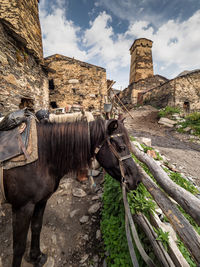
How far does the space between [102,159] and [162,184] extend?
3.39 ft

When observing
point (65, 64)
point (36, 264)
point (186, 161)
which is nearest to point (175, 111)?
point (186, 161)

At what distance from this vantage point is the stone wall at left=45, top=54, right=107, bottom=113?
868 cm

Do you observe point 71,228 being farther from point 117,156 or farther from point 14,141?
point 14,141

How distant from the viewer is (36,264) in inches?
70.3

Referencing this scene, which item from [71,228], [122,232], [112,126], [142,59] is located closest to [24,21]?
[112,126]

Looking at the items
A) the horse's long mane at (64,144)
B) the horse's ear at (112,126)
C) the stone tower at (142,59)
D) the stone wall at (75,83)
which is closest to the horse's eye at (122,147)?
the horse's ear at (112,126)

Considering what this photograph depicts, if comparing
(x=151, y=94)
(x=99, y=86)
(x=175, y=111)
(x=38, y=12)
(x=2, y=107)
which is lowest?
(x=2, y=107)

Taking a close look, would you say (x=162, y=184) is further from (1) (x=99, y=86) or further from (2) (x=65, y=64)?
(2) (x=65, y=64)

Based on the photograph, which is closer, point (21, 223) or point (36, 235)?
point (21, 223)

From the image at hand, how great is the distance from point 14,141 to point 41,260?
211 cm

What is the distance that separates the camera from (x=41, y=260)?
181cm

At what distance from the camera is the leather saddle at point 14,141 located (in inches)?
50.0

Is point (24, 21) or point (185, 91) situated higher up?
point (24, 21)

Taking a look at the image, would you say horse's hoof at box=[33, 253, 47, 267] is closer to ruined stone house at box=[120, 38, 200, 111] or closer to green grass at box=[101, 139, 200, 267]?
green grass at box=[101, 139, 200, 267]
